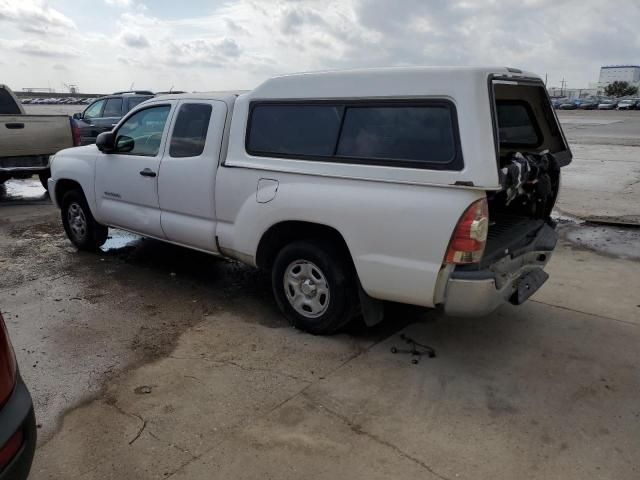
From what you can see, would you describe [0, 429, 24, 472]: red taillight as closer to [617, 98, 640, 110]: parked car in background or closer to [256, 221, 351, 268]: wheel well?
[256, 221, 351, 268]: wheel well

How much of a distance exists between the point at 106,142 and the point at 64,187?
4.60 ft

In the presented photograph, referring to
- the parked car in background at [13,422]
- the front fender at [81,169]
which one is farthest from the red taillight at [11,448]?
the front fender at [81,169]

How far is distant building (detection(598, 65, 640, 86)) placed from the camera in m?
137

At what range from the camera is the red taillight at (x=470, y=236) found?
3184mm

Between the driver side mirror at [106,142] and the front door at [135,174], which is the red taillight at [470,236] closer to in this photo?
the front door at [135,174]

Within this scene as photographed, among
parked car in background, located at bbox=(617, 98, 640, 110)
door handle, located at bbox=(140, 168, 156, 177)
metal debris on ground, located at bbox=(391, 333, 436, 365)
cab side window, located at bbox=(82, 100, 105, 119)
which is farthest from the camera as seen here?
parked car in background, located at bbox=(617, 98, 640, 110)

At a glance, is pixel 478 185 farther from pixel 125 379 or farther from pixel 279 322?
pixel 125 379

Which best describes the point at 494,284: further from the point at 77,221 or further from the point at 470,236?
the point at 77,221

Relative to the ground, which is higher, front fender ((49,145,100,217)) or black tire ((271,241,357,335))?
front fender ((49,145,100,217))

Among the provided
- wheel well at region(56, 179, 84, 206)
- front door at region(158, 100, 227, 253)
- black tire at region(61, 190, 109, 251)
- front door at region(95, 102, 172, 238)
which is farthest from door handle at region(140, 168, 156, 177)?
wheel well at region(56, 179, 84, 206)

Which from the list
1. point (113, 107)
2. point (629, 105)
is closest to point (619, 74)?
point (629, 105)

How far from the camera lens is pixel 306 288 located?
13.6ft

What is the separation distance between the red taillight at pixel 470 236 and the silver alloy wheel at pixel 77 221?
466 cm

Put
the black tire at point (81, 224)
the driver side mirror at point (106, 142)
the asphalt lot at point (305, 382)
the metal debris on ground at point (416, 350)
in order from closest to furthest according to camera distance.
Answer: the asphalt lot at point (305, 382)
the metal debris on ground at point (416, 350)
the driver side mirror at point (106, 142)
the black tire at point (81, 224)
